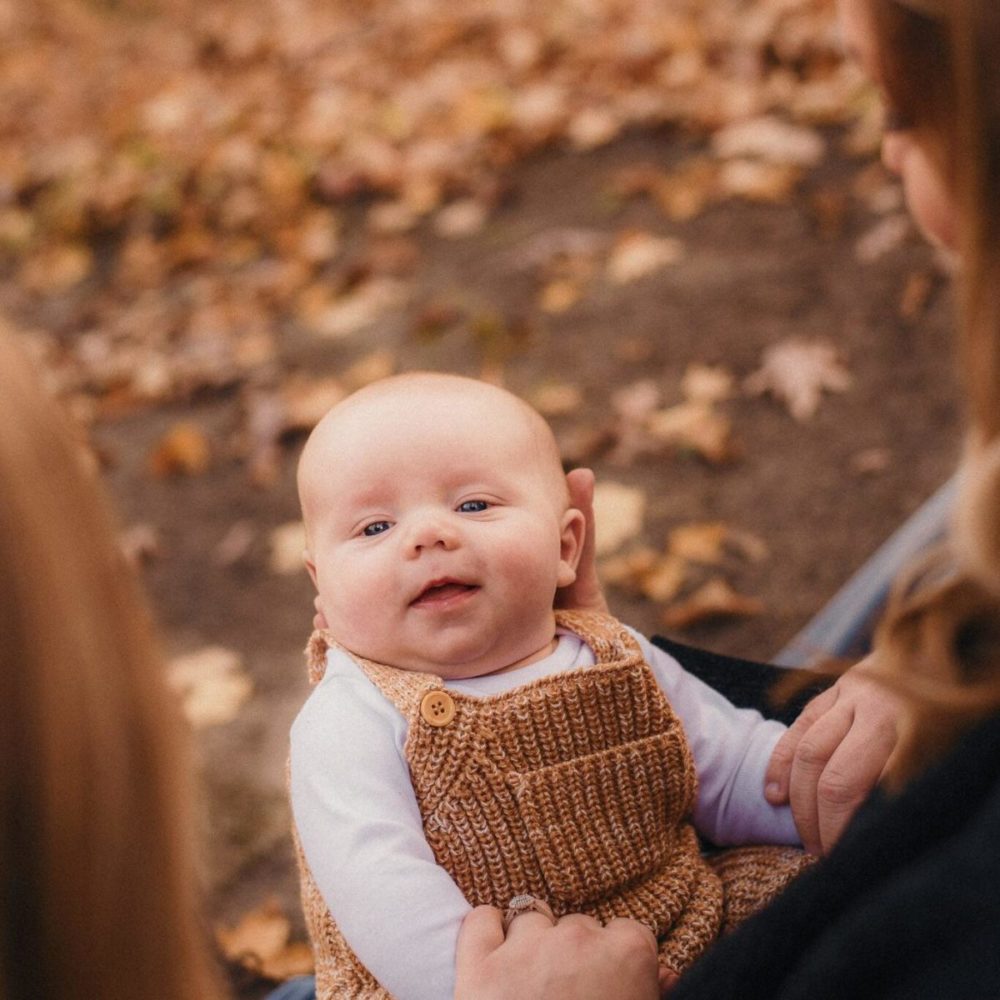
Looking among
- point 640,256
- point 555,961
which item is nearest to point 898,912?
point 555,961

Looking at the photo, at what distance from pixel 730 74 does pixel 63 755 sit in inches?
194

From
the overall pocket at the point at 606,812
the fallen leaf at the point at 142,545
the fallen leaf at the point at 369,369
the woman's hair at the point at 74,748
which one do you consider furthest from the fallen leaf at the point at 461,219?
the woman's hair at the point at 74,748

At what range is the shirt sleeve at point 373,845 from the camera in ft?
4.43

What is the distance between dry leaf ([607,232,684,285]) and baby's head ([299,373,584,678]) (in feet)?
9.05

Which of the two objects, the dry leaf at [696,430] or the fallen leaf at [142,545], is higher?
Result: the fallen leaf at [142,545]

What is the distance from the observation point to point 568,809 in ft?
4.91

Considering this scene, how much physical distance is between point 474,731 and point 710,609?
1.74 m

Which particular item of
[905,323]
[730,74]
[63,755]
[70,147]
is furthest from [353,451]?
[70,147]

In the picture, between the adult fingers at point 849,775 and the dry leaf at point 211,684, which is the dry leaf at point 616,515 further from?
the adult fingers at point 849,775

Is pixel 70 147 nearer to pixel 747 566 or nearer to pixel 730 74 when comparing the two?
pixel 730 74

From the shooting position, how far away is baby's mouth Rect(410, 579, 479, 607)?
1550mm

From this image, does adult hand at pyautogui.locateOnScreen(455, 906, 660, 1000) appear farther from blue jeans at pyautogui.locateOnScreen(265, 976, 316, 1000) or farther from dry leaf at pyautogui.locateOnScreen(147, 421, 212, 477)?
dry leaf at pyautogui.locateOnScreen(147, 421, 212, 477)

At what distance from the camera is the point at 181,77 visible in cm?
679

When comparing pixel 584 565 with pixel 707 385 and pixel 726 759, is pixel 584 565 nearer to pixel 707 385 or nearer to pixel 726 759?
pixel 726 759
